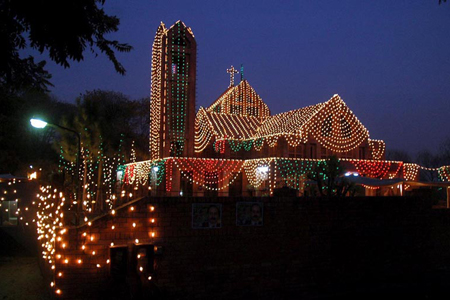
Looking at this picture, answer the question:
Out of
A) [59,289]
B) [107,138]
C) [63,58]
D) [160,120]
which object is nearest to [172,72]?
[160,120]

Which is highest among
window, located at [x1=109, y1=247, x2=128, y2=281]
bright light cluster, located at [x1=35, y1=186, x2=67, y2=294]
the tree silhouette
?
the tree silhouette

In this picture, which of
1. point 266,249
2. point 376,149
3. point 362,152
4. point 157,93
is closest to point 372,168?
point 362,152

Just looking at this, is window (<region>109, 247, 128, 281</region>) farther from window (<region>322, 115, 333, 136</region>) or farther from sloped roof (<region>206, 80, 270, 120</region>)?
sloped roof (<region>206, 80, 270, 120</region>)

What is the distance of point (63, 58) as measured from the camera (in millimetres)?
6191

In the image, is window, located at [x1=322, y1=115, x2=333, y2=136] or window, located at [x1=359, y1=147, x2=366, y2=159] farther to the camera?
window, located at [x1=359, y1=147, x2=366, y2=159]

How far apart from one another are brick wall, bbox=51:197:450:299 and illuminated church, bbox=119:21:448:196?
1053 centimetres

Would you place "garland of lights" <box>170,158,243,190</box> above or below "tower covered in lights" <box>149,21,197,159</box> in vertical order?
below

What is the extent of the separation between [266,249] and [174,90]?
15.2 meters

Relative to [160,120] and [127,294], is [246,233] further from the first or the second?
[160,120]

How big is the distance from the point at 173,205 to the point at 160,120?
14.8m

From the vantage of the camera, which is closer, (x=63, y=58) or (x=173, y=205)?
(x=63, y=58)

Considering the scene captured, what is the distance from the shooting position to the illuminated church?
2367 centimetres

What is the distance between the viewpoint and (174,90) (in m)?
24.7

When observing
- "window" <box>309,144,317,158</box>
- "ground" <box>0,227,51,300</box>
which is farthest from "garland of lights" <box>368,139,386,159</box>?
"ground" <box>0,227,51,300</box>
